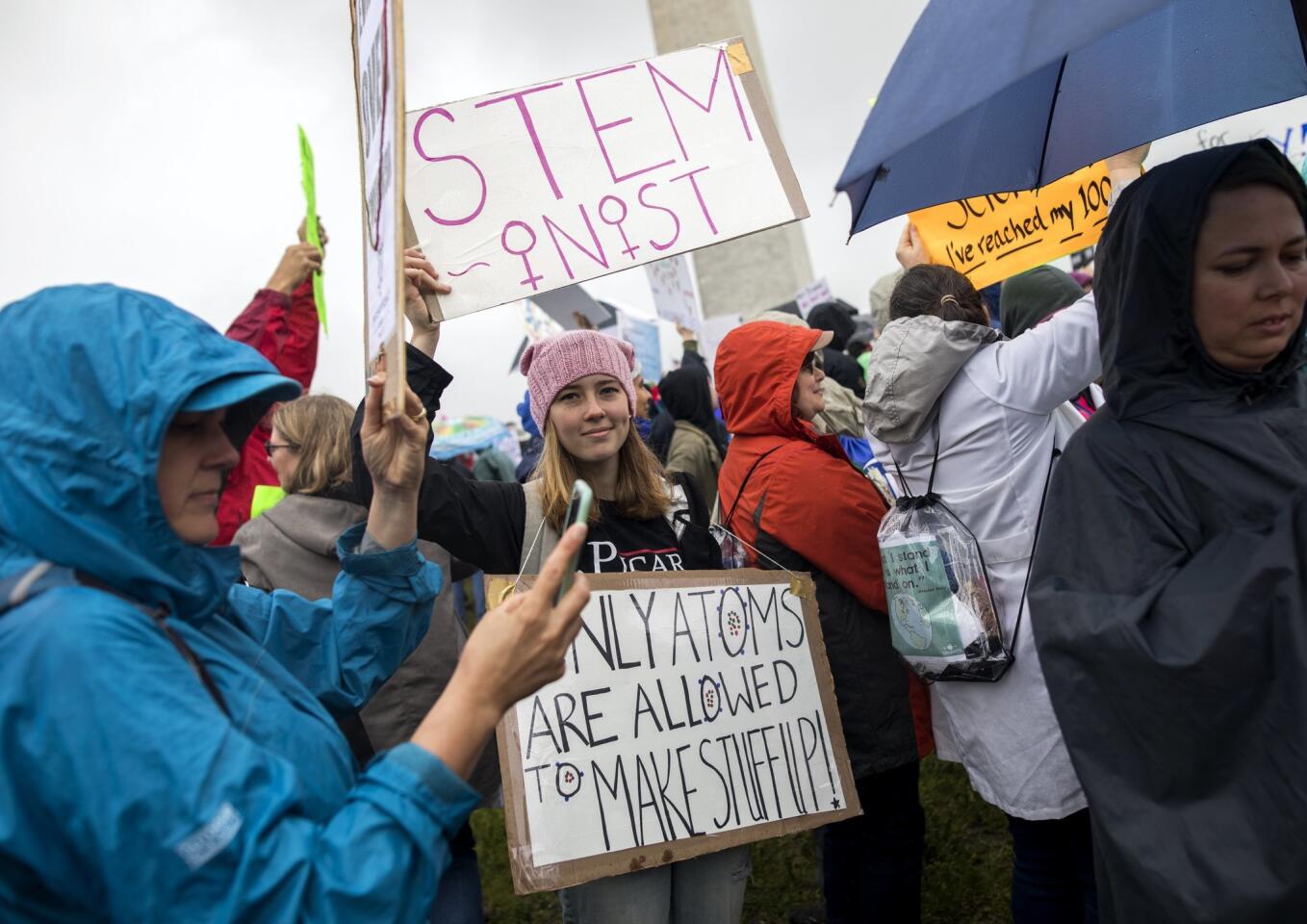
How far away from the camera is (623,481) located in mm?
2789

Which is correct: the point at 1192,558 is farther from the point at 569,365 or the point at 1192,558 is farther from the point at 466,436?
the point at 466,436

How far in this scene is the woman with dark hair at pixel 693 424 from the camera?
5758mm

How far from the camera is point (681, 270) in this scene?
8203 millimetres

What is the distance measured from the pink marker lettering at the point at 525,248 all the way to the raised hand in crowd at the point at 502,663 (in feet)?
4.01

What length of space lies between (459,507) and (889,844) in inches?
66.7

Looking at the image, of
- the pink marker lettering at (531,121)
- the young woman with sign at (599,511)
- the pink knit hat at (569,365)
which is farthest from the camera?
the pink knit hat at (569,365)

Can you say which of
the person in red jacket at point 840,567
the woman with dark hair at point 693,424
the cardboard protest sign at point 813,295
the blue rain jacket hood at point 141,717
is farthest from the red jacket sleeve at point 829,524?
the cardboard protest sign at point 813,295

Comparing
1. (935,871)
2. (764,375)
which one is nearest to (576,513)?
(764,375)

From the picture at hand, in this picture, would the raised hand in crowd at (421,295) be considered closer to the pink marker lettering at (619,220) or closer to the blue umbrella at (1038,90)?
the pink marker lettering at (619,220)

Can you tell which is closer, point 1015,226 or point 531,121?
point 531,121

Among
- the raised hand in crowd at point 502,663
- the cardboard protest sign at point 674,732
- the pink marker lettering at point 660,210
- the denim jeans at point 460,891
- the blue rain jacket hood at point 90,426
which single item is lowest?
the denim jeans at point 460,891

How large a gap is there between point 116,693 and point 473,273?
4.96 ft

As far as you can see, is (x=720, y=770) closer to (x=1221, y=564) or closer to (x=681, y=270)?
(x=1221, y=564)

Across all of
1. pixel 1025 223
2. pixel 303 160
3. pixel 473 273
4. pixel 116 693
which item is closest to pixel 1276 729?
pixel 116 693
